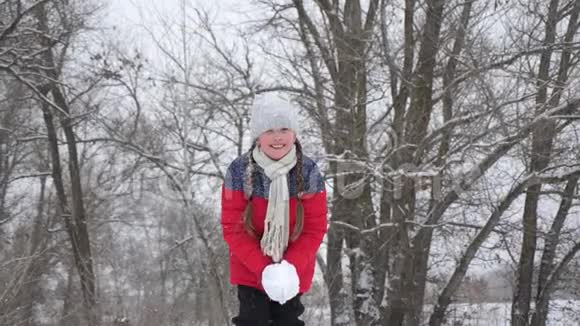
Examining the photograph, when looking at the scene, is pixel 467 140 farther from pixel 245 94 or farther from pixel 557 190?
pixel 245 94

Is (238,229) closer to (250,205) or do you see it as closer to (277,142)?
(250,205)

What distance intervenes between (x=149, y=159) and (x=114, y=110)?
68.3 inches

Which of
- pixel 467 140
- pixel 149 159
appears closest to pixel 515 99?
pixel 467 140

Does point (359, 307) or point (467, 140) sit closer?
point (467, 140)

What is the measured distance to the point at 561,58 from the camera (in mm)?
6887

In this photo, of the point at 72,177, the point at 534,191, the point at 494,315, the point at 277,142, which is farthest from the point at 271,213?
the point at 72,177

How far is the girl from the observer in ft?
7.17

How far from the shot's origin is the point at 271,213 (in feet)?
7.22

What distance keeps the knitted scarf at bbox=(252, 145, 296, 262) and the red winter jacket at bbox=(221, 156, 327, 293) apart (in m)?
0.03

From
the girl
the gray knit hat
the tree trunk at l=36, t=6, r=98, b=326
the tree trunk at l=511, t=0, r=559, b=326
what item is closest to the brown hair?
the girl

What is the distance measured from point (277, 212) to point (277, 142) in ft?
0.95

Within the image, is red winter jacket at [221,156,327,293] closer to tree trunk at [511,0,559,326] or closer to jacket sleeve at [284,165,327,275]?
jacket sleeve at [284,165,327,275]

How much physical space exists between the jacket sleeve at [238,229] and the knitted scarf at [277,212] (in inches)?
1.8

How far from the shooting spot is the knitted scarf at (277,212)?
2176mm
